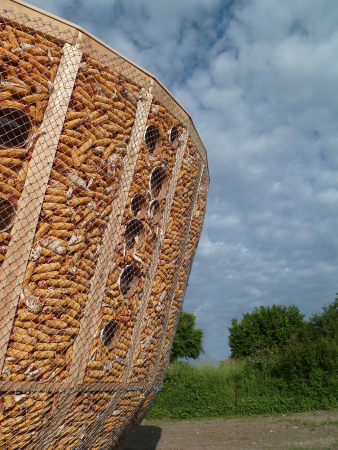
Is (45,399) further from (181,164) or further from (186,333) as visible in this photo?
(186,333)

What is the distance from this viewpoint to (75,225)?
2.58 m

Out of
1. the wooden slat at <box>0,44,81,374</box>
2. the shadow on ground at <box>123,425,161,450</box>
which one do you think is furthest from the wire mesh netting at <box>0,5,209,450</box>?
the shadow on ground at <box>123,425,161,450</box>

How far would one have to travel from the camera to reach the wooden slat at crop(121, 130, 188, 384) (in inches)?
126

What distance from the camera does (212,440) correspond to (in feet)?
29.1

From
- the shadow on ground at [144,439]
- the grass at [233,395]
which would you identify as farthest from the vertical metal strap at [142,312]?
the grass at [233,395]

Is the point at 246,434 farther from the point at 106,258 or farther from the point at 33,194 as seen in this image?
the point at 33,194

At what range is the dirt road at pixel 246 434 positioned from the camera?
801 centimetres

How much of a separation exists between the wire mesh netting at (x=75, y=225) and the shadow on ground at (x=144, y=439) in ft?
17.5

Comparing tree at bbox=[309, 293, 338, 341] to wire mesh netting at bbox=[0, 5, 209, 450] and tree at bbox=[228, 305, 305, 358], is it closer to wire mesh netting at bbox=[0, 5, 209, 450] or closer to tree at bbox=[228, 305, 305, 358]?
tree at bbox=[228, 305, 305, 358]

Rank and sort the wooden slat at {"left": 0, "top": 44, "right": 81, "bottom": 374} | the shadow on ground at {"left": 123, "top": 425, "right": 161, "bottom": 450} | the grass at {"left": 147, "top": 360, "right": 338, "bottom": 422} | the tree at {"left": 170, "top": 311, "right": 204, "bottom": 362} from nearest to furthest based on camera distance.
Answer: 1. the wooden slat at {"left": 0, "top": 44, "right": 81, "bottom": 374}
2. the shadow on ground at {"left": 123, "top": 425, "right": 161, "bottom": 450}
3. the grass at {"left": 147, "top": 360, "right": 338, "bottom": 422}
4. the tree at {"left": 170, "top": 311, "right": 204, "bottom": 362}

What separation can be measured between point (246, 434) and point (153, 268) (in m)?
8.17

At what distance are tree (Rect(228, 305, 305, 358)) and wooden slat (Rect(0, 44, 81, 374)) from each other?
1950 cm

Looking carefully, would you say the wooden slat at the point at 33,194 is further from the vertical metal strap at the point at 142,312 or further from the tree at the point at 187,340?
the tree at the point at 187,340

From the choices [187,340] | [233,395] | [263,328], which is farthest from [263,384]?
[187,340]
